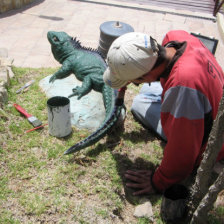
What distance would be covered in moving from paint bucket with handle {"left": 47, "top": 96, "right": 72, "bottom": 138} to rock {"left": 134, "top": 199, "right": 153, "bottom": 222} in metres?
1.24

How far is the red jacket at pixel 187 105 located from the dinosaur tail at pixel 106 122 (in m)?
0.81

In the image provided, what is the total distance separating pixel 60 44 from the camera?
14.0ft

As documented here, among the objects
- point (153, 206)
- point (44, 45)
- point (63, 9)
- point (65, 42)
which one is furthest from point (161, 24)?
point (153, 206)

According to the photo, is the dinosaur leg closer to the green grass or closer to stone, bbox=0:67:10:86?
the green grass

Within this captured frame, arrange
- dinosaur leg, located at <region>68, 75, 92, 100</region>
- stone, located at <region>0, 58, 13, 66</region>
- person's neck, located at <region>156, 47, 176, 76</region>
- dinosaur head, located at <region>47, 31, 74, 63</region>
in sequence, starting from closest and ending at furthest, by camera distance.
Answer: person's neck, located at <region>156, 47, 176, 76</region> < dinosaur leg, located at <region>68, 75, 92, 100</region> < dinosaur head, located at <region>47, 31, 74, 63</region> < stone, located at <region>0, 58, 13, 66</region>

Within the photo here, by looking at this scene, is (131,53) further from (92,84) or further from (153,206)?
(92,84)

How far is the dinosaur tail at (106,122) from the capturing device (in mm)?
2784

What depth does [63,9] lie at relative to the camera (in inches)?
324

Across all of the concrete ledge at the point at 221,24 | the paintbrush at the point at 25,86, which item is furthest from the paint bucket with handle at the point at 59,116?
the concrete ledge at the point at 221,24

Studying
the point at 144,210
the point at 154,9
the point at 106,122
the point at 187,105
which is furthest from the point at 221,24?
the point at 144,210

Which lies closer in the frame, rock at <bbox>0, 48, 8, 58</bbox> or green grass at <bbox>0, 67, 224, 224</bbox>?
green grass at <bbox>0, 67, 224, 224</bbox>

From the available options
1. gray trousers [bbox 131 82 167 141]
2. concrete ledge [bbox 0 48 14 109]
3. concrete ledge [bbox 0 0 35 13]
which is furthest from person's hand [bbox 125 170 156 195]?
concrete ledge [bbox 0 0 35 13]

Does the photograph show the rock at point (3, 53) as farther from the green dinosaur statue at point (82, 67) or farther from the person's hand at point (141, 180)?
the person's hand at point (141, 180)

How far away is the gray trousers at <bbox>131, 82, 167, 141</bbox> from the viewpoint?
336 cm
